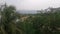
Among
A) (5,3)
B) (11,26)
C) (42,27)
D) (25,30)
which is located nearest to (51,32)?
(42,27)

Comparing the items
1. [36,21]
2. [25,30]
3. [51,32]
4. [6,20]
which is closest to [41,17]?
[36,21]

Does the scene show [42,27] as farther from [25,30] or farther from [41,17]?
[25,30]

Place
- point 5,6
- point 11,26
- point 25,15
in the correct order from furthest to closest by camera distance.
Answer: point 25,15, point 5,6, point 11,26

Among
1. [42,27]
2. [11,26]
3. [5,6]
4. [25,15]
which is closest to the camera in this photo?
[11,26]

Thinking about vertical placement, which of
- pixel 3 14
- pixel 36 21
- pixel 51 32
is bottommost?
pixel 51 32

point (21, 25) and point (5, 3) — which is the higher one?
point (5, 3)

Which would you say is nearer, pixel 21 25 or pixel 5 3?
pixel 21 25
